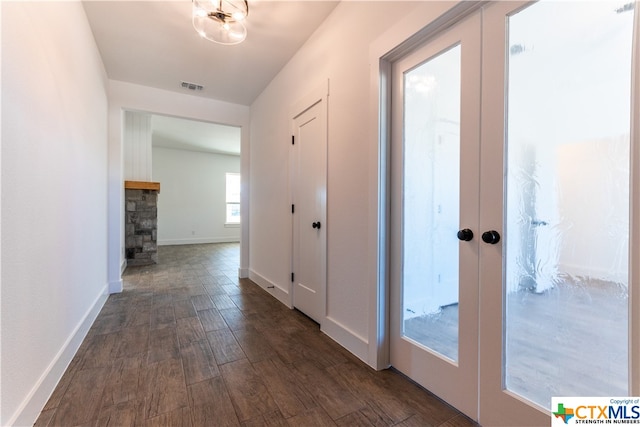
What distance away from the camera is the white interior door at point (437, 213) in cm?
128

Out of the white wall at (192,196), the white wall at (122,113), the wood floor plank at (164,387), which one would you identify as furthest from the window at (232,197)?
the wood floor plank at (164,387)

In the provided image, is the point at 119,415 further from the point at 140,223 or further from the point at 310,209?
the point at 140,223

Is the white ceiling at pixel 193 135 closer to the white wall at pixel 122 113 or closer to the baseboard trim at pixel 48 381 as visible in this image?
the white wall at pixel 122 113

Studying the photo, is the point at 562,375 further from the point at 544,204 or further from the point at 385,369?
the point at 385,369

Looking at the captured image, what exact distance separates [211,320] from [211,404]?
45.4 inches

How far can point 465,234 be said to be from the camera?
1.29m

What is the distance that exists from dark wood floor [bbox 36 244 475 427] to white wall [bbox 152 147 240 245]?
560 cm

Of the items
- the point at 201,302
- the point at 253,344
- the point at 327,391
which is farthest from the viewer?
the point at 201,302

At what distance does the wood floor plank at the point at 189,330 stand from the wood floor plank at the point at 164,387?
30 centimetres

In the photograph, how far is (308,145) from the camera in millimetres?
2531

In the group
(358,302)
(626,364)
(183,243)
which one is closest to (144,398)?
(358,302)

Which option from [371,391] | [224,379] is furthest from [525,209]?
[224,379]

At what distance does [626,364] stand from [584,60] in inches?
42.1

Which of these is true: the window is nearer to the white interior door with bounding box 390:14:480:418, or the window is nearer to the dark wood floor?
the dark wood floor
